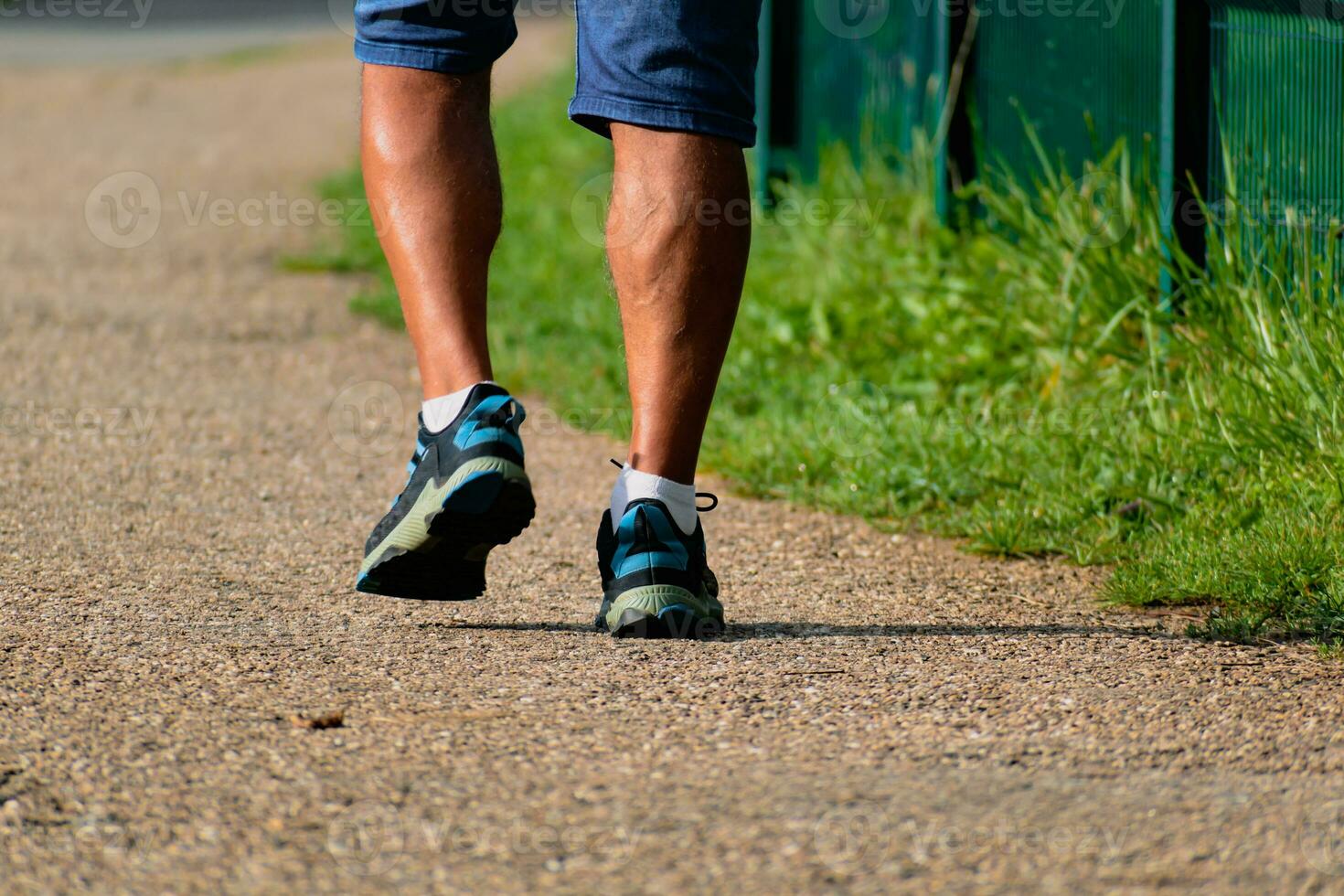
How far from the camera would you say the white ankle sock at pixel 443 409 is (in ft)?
7.61

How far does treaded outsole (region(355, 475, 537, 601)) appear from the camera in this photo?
7.34 feet

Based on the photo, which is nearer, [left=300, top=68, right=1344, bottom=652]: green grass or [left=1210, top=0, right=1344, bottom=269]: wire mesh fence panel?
[left=300, top=68, right=1344, bottom=652]: green grass

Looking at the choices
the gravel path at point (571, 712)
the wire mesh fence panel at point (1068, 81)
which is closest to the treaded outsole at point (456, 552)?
the gravel path at point (571, 712)

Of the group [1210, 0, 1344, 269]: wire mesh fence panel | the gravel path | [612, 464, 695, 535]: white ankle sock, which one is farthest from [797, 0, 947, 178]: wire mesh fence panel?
[612, 464, 695, 535]: white ankle sock

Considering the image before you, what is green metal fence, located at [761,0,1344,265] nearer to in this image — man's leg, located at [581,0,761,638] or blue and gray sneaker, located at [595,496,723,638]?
man's leg, located at [581,0,761,638]

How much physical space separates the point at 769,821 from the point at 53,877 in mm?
712

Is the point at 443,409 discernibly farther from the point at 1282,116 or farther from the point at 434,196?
the point at 1282,116

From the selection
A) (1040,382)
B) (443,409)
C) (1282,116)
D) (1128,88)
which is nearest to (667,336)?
(443,409)

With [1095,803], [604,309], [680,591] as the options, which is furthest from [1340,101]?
[604,309]

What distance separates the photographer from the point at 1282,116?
3312 millimetres

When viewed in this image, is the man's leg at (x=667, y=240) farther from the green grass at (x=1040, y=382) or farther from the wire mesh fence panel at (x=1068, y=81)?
the wire mesh fence panel at (x=1068, y=81)

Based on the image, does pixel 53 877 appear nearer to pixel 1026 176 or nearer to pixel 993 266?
pixel 993 266

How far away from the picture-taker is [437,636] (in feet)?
8.13

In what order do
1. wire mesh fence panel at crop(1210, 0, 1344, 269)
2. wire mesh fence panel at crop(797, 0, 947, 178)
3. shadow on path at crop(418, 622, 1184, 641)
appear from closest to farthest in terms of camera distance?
shadow on path at crop(418, 622, 1184, 641), wire mesh fence panel at crop(1210, 0, 1344, 269), wire mesh fence panel at crop(797, 0, 947, 178)
